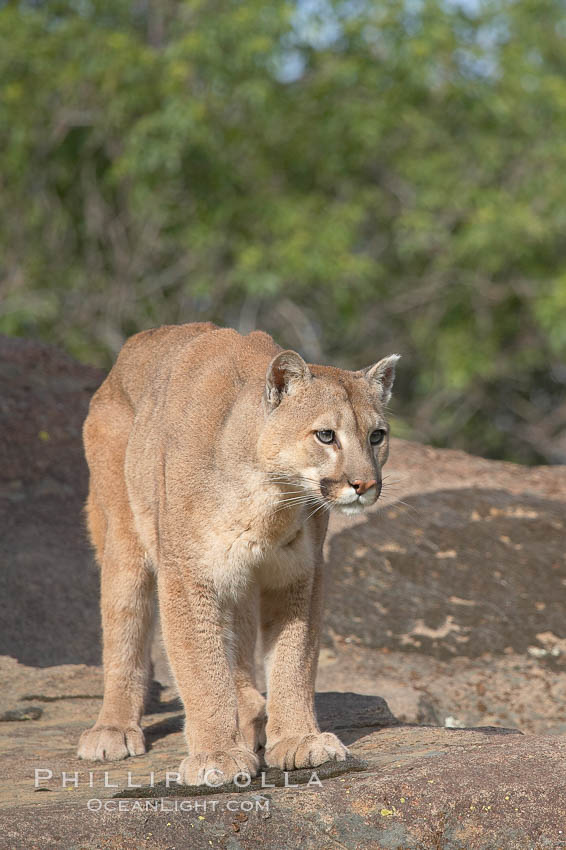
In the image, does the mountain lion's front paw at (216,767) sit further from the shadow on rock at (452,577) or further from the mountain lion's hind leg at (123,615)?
the shadow on rock at (452,577)

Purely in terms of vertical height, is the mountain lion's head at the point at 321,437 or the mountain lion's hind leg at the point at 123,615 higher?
the mountain lion's head at the point at 321,437

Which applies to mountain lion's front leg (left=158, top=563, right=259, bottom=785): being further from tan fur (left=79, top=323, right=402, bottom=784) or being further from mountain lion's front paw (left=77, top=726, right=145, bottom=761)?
mountain lion's front paw (left=77, top=726, right=145, bottom=761)

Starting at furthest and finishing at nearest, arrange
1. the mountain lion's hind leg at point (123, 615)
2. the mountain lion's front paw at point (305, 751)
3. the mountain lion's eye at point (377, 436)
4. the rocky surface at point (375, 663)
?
the mountain lion's hind leg at point (123, 615)
the mountain lion's eye at point (377, 436)
the mountain lion's front paw at point (305, 751)
the rocky surface at point (375, 663)

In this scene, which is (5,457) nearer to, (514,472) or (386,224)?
(514,472)

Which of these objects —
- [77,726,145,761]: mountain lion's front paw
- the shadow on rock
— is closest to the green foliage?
the shadow on rock

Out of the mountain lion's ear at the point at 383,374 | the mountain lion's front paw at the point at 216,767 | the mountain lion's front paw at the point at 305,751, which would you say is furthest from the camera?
the mountain lion's ear at the point at 383,374

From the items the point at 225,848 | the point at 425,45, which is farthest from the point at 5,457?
the point at 425,45

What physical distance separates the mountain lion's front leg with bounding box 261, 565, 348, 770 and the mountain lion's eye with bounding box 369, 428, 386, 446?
728mm

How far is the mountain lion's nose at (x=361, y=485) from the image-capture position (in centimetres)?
498

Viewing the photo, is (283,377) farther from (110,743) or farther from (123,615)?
(110,743)

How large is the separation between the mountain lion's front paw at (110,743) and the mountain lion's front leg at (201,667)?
0.67 m

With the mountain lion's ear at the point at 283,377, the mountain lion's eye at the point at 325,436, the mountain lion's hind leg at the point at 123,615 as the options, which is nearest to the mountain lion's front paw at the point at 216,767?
the mountain lion's hind leg at the point at 123,615

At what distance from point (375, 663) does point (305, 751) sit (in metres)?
3.75

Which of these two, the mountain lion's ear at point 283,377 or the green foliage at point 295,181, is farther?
the green foliage at point 295,181
